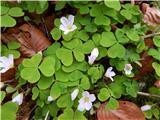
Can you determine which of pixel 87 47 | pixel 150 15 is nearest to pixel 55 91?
pixel 87 47

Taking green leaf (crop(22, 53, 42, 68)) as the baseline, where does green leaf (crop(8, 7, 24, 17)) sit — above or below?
above

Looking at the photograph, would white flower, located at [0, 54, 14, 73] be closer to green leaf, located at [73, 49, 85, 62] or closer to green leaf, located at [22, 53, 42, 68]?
→ green leaf, located at [22, 53, 42, 68]

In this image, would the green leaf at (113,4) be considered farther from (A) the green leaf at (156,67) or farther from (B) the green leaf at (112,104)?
(B) the green leaf at (112,104)

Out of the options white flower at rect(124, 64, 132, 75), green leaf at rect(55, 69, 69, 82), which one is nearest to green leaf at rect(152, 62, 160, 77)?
white flower at rect(124, 64, 132, 75)

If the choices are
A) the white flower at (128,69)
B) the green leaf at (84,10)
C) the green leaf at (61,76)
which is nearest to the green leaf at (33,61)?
the green leaf at (61,76)

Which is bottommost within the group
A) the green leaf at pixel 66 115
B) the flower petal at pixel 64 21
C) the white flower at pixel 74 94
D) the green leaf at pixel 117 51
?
the green leaf at pixel 66 115

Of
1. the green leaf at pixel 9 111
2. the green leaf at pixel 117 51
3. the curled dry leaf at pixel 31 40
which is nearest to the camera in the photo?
the green leaf at pixel 9 111

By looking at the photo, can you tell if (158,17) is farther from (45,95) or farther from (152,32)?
(45,95)

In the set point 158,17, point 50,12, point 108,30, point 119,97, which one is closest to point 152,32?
point 158,17
